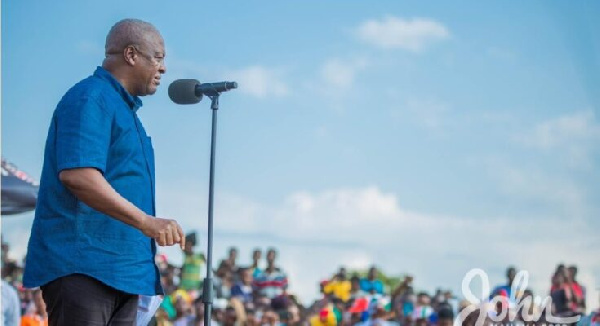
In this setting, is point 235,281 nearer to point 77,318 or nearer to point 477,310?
point 477,310

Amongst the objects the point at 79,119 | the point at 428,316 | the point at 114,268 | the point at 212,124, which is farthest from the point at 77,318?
the point at 428,316

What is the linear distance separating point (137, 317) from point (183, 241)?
311 mm

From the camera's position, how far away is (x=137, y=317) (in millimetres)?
2037

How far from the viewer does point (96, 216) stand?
1.89m

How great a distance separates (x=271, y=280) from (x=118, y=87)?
608 centimetres

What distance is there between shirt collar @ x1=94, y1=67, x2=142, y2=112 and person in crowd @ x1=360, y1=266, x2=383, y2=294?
629cm

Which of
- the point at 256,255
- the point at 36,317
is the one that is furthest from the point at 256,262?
the point at 36,317

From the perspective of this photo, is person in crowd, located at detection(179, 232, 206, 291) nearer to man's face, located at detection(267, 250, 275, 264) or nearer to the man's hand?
man's face, located at detection(267, 250, 275, 264)

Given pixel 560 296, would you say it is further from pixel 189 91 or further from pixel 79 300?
pixel 79 300

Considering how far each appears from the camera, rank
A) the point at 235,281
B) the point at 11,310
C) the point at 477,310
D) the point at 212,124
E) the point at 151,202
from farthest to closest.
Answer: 1. the point at 235,281
2. the point at 477,310
3. the point at 11,310
4. the point at 212,124
5. the point at 151,202

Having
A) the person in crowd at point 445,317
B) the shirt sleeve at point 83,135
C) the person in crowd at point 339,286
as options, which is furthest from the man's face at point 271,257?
the shirt sleeve at point 83,135

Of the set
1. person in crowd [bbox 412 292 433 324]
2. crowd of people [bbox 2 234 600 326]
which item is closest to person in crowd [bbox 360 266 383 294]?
crowd of people [bbox 2 234 600 326]

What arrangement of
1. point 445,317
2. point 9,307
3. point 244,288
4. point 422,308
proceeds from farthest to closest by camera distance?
point 244,288 → point 422,308 → point 445,317 → point 9,307

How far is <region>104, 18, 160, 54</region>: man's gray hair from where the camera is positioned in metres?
2.03
